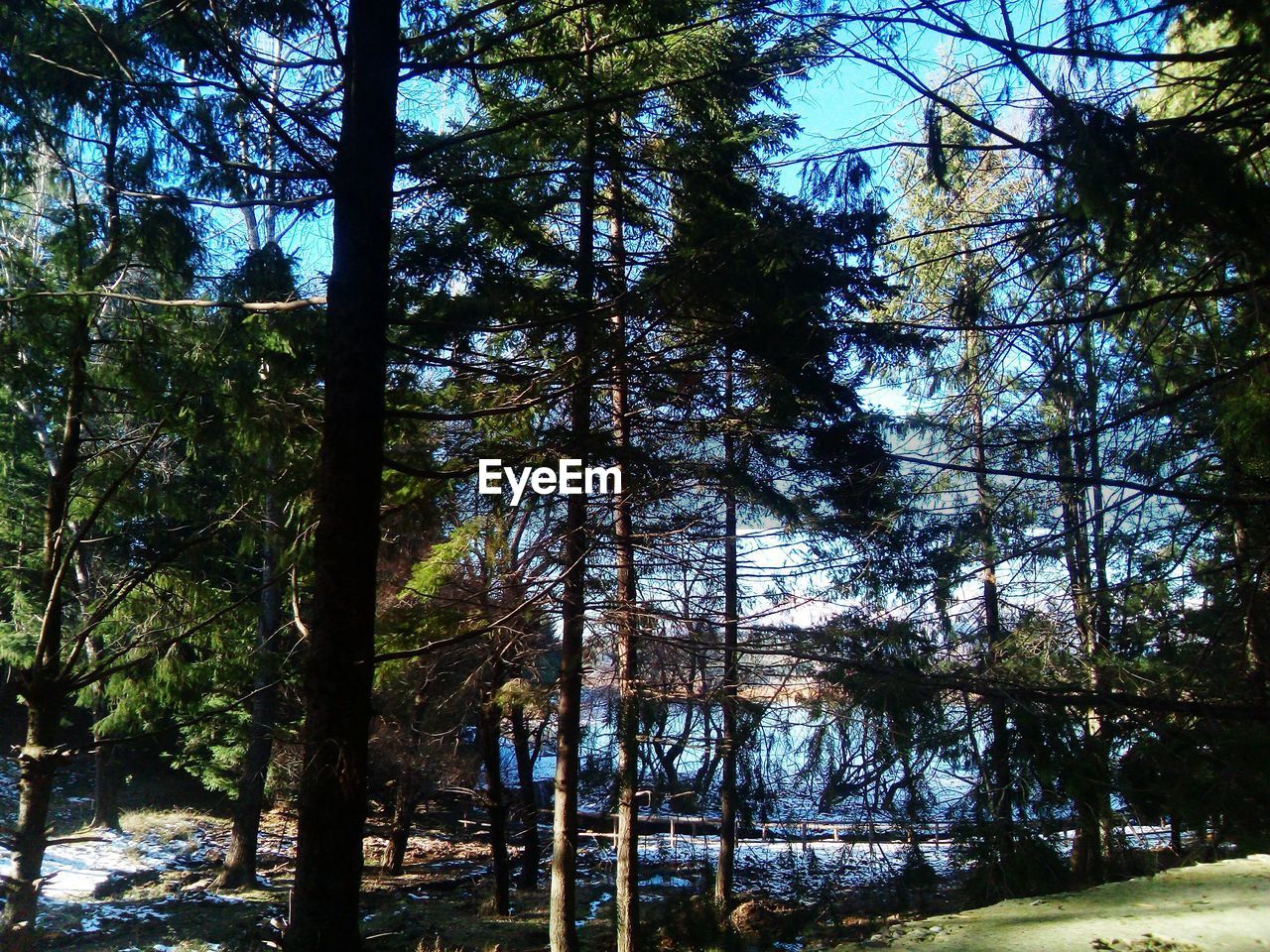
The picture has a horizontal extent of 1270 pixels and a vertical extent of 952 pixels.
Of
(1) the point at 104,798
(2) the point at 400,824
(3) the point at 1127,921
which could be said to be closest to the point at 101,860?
(1) the point at 104,798

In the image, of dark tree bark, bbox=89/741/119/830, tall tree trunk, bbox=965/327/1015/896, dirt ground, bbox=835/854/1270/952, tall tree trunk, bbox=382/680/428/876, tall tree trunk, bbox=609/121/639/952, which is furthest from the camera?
dark tree bark, bbox=89/741/119/830

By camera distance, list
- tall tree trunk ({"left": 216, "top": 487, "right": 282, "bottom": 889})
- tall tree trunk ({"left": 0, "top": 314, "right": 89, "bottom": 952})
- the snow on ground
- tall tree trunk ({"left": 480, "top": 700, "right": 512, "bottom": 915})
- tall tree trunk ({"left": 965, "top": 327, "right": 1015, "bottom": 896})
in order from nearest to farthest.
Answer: tall tree trunk ({"left": 965, "top": 327, "right": 1015, "bottom": 896}) < tall tree trunk ({"left": 0, "top": 314, "right": 89, "bottom": 952}) < the snow on ground < tall tree trunk ({"left": 480, "top": 700, "right": 512, "bottom": 915}) < tall tree trunk ({"left": 216, "top": 487, "right": 282, "bottom": 889})

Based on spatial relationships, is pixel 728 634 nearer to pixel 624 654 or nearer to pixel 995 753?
pixel 624 654

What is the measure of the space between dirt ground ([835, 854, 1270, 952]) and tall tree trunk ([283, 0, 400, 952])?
106 inches

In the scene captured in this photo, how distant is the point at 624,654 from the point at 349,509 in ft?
19.0

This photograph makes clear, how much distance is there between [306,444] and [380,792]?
1480 cm

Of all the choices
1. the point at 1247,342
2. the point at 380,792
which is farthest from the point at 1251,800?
the point at 380,792

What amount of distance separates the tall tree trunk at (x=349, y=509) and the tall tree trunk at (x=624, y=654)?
13.3ft

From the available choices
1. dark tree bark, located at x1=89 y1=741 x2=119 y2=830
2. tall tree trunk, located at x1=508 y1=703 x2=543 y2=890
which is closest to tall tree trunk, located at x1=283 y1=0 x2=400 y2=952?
tall tree trunk, located at x1=508 y1=703 x2=543 y2=890

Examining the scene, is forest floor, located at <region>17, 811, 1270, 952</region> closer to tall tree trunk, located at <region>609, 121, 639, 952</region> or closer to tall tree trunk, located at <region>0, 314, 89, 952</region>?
tall tree trunk, located at <region>609, 121, 639, 952</region>

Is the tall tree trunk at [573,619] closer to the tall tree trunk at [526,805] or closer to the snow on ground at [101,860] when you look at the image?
the tall tree trunk at [526,805]

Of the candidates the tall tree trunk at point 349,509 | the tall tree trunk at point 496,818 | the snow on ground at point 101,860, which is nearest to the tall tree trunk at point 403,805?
the tall tree trunk at point 496,818

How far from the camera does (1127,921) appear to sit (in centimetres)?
247

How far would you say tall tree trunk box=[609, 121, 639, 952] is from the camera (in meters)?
9.27
